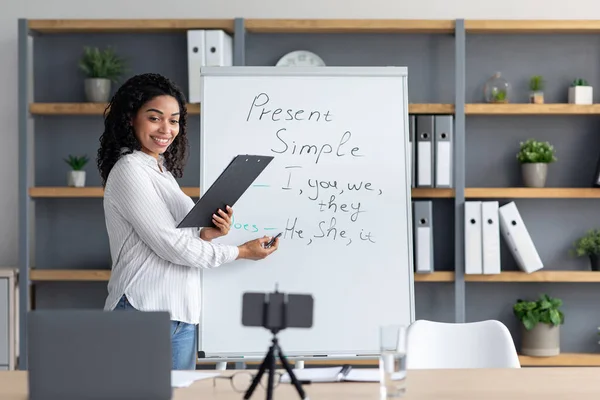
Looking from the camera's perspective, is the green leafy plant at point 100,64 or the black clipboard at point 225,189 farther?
the green leafy plant at point 100,64

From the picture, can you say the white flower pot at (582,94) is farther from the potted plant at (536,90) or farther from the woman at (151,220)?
the woman at (151,220)

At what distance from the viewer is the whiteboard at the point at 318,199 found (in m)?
2.79

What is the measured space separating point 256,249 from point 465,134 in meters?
1.73

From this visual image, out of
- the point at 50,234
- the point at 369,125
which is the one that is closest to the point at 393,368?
the point at 369,125

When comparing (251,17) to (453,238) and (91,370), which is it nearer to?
(453,238)

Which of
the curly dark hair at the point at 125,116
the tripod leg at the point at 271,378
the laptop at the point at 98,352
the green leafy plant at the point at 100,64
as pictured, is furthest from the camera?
the green leafy plant at the point at 100,64

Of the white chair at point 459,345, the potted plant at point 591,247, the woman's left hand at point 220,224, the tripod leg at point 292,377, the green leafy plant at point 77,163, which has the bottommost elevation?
the white chair at point 459,345

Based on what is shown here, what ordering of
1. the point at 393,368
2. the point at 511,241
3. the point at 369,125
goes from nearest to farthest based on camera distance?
the point at 393,368 < the point at 369,125 < the point at 511,241

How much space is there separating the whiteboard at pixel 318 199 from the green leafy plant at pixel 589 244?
1390 millimetres

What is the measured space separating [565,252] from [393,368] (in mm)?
2610

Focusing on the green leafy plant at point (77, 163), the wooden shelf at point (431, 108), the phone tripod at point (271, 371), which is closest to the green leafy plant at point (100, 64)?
the green leafy plant at point (77, 163)

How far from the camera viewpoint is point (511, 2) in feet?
13.1

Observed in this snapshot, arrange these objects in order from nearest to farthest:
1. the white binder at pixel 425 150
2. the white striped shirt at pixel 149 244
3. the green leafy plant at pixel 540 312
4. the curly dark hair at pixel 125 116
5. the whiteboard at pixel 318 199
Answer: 1. the white striped shirt at pixel 149 244
2. the curly dark hair at pixel 125 116
3. the whiteboard at pixel 318 199
4. the white binder at pixel 425 150
5. the green leafy plant at pixel 540 312

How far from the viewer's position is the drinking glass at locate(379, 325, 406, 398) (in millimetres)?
1627
